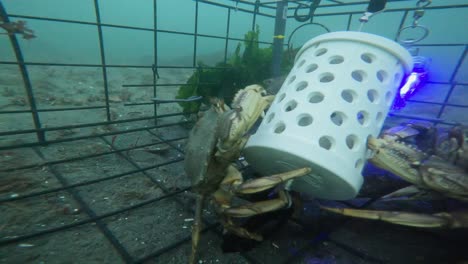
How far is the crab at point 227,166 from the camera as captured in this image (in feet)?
4.77

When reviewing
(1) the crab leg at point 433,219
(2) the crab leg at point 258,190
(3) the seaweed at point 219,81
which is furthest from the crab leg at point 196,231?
(3) the seaweed at point 219,81

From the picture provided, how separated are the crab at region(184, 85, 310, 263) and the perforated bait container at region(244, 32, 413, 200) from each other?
0.42 ft

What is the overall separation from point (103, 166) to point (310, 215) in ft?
7.09

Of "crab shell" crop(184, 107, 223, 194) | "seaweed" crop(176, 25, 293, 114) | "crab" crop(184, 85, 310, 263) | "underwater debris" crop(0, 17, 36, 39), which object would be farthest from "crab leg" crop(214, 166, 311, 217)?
"seaweed" crop(176, 25, 293, 114)

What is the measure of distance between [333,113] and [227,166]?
771 millimetres

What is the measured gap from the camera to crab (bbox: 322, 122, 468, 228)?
1312 millimetres

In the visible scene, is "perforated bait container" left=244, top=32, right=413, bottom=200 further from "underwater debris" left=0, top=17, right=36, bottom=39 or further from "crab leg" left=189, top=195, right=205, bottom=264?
"underwater debris" left=0, top=17, right=36, bottom=39

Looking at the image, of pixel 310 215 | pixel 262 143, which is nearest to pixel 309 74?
pixel 262 143

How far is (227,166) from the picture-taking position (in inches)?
67.0

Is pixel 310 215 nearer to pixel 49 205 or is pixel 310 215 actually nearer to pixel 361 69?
pixel 361 69

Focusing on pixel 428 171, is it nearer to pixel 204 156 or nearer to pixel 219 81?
pixel 204 156

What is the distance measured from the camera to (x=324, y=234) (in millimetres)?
1896

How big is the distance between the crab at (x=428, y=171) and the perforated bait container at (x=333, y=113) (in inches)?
5.1

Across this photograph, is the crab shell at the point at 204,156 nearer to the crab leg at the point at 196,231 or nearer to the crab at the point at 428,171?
the crab leg at the point at 196,231
